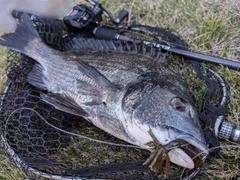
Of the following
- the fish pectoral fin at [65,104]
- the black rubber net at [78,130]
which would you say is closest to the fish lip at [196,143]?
the black rubber net at [78,130]

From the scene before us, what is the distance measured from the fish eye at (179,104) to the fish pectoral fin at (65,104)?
2.52ft

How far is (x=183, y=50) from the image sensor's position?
9.20 feet

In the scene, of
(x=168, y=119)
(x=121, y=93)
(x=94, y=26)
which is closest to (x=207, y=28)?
(x=94, y=26)

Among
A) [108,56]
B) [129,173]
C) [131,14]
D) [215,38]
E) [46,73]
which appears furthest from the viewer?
[131,14]

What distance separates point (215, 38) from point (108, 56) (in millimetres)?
1267

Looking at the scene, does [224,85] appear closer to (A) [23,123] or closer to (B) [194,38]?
(B) [194,38]

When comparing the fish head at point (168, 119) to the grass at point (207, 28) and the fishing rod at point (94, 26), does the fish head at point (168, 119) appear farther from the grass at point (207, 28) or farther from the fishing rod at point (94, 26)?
the fishing rod at point (94, 26)

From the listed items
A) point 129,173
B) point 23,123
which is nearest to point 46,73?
point 23,123

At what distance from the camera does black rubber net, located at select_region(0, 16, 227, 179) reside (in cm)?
232

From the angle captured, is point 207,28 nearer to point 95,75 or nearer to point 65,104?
point 95,75

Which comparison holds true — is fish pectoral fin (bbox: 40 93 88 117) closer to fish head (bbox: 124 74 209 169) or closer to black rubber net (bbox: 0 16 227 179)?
black rubber net (bbox: 0 16 227 179)

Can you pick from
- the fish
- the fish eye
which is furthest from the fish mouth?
the fish eye

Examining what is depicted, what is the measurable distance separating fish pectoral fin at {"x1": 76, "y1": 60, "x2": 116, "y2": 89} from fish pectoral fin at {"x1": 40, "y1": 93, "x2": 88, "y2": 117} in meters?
0.27

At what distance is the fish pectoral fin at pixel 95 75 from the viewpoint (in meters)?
2.35
